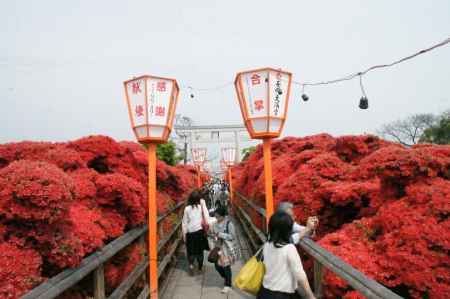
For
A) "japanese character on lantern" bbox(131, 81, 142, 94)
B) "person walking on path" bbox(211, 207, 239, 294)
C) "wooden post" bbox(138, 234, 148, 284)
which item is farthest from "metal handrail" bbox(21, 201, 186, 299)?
"japanese character on lantern" bbox(131, 81, 142, 94)

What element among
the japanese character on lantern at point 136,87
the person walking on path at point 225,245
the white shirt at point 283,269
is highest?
the japanese character on lantern at point 136,87

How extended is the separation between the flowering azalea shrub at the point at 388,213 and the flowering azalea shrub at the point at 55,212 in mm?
1943

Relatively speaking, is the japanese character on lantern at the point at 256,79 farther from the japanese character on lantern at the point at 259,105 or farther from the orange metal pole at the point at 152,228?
the orange metal pole at the point at 152,228

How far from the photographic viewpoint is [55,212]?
2.22m

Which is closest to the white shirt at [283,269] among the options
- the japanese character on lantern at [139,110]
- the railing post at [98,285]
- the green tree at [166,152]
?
the railing post at [98,285]

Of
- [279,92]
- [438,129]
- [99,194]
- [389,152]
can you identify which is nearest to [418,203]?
[389,152]

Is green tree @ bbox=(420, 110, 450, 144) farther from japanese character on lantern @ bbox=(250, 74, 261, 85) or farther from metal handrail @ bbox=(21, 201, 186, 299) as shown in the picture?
metal handrail @ bbox=(21, 201, 186, 299)

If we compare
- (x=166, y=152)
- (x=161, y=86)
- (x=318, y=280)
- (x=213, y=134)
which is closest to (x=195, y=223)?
(x=161, y=86)

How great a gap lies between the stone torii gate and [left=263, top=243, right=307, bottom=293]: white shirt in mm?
35367

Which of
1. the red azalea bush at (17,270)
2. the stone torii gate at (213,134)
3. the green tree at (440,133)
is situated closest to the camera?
the red azalea bush at (17,270)

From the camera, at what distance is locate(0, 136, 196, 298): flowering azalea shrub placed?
2.06 metres

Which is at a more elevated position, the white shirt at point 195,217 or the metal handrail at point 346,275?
the metal handrail at point 346,275

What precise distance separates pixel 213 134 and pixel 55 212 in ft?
127

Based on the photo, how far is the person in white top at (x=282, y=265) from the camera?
241cm
